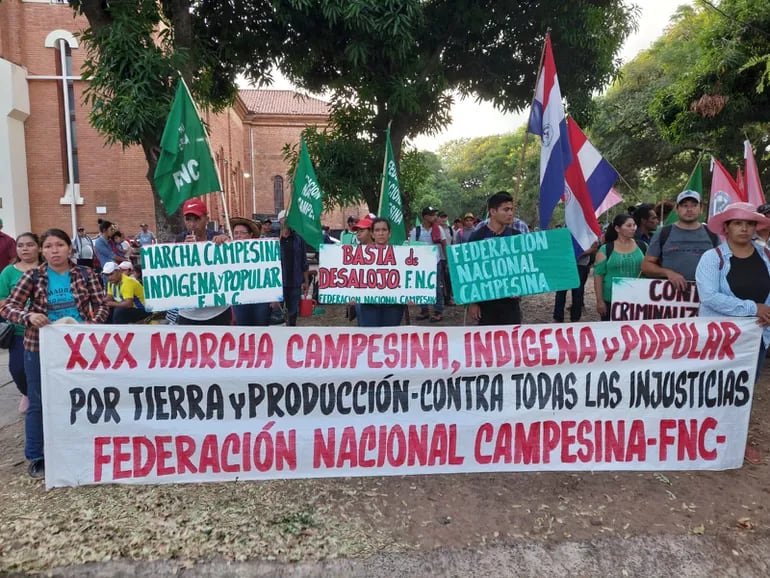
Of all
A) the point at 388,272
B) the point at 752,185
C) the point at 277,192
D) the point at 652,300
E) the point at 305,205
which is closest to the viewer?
the point at 652,300

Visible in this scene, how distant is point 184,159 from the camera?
15.2 ft

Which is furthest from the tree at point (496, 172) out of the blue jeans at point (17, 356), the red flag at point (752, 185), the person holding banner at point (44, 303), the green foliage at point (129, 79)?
the blue jeans at point (17, 356)

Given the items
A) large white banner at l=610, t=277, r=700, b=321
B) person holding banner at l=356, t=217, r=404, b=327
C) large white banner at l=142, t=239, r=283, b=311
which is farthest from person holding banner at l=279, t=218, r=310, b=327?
large white banner at l=610, t=277, r=700, b=321

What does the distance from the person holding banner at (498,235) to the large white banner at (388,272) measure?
902mm

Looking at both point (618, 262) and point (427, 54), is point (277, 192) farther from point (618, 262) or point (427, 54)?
point (618, 262)

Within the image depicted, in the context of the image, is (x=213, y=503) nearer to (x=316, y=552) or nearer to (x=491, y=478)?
(x=316, y=552)

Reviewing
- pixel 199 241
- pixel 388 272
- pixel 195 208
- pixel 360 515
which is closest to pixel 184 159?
pixel 195 208

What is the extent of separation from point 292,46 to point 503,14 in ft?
13.3

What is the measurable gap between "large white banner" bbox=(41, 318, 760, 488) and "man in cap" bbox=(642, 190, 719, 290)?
2.99 ft

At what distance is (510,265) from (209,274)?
2446mm

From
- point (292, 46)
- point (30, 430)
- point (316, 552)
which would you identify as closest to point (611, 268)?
point (316, 552)

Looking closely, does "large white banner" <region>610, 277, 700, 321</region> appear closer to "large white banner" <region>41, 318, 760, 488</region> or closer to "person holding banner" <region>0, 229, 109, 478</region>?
"large white banner" <region>41, 318, 760, 488</region>

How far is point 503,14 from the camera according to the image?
9.93m

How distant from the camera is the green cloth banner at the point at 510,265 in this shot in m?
4.29
